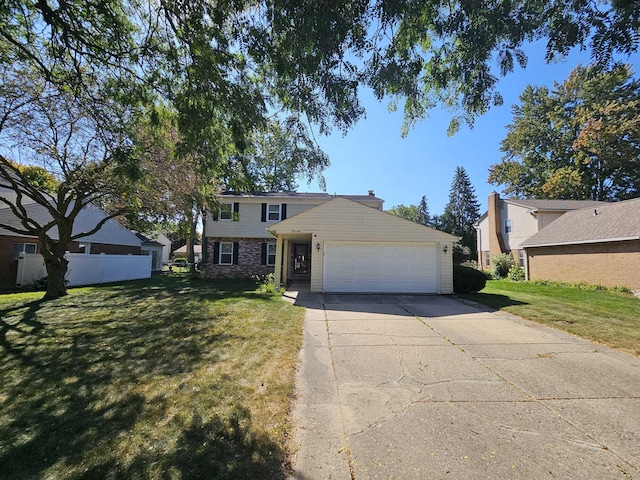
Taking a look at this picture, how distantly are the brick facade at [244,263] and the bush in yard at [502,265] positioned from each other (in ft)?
52.7

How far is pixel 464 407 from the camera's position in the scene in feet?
11.1

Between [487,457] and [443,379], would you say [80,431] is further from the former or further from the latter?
[443,379]

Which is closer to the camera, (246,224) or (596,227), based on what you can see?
(596,227)

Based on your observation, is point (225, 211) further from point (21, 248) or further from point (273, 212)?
point (21, 248)

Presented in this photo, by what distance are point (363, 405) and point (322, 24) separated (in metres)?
4.44

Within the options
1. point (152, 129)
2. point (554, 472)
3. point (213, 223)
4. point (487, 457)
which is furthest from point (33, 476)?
point (213, 223)

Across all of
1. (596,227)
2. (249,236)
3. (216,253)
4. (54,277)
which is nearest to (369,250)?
(249,236)

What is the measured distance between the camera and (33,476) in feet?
7.75

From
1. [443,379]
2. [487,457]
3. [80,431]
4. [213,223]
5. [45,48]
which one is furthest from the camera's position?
[213,223]

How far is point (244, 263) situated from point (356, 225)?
971 cm

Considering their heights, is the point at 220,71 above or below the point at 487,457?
above

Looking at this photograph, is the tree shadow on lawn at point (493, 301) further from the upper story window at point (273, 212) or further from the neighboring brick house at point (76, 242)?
the neighboring brick house at point (76, 242)

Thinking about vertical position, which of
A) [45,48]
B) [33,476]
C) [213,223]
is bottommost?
[33,476]

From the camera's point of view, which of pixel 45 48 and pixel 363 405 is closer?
pixel 363 405
